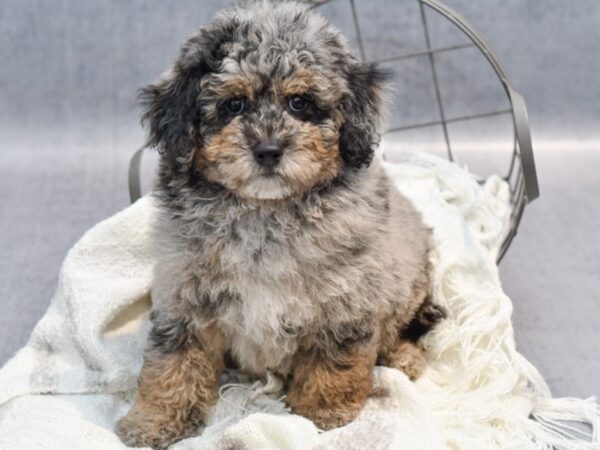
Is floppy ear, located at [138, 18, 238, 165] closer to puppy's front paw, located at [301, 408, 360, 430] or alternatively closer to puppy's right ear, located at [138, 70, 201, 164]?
puppy's right ear, located at [138, 70, 201, 164]

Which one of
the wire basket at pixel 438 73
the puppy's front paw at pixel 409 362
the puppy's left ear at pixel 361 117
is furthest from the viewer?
the wire basket at pixel 438 73

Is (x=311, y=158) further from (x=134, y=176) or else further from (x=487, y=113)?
(x=487, y=113)

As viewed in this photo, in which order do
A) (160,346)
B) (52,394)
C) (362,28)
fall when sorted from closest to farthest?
(160,346)
(52,394)
(362,28)

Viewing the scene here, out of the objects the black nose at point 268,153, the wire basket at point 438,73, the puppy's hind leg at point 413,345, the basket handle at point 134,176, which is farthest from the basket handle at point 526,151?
the basket handle at point 134,176

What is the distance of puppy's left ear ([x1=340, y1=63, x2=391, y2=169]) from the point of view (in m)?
2.62

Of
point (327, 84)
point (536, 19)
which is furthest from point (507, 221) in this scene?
point (327, 84)

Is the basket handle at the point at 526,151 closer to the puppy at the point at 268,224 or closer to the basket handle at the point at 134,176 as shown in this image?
the puppy at the point at 268,224

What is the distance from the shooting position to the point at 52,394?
10.2 feet

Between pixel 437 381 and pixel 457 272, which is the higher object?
pixel 457 272

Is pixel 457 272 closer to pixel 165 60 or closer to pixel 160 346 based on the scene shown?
pixel 160 346

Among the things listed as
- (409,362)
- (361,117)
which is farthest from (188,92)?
(409,362)

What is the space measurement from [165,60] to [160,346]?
2.28 m

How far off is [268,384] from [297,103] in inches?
42.4

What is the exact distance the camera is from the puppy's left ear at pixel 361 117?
2621mm
